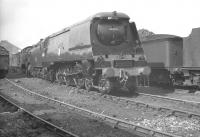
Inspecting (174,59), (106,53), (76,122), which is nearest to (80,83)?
(106,53)

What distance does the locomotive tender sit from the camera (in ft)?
38.3

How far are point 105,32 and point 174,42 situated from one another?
434cm

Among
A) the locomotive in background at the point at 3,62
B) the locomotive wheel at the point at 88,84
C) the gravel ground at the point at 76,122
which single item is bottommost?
the gravel ground at the point at 76,122

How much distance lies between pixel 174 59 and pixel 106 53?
170 inches

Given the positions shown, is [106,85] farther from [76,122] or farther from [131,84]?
[76,122]

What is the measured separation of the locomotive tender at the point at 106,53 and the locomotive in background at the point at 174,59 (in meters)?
2.40

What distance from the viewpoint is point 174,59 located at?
48.6 ft

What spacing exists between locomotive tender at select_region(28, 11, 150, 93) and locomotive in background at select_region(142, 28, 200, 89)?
7.86 feet

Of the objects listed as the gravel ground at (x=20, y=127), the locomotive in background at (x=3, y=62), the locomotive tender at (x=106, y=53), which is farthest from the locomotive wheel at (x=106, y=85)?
the locomotive in background at (x=3, y=62)

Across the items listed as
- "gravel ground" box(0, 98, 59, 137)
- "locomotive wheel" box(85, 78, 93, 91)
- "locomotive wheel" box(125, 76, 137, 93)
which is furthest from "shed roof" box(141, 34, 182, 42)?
"gravel ground" box(0, 98, 59, 137)

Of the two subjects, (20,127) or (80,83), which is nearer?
(20,127)

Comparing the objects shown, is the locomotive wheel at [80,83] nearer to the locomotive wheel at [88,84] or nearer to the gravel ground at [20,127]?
the locomotive wheel at [88,84]

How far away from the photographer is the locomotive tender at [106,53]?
11680 mm

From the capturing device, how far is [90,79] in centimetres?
1259
